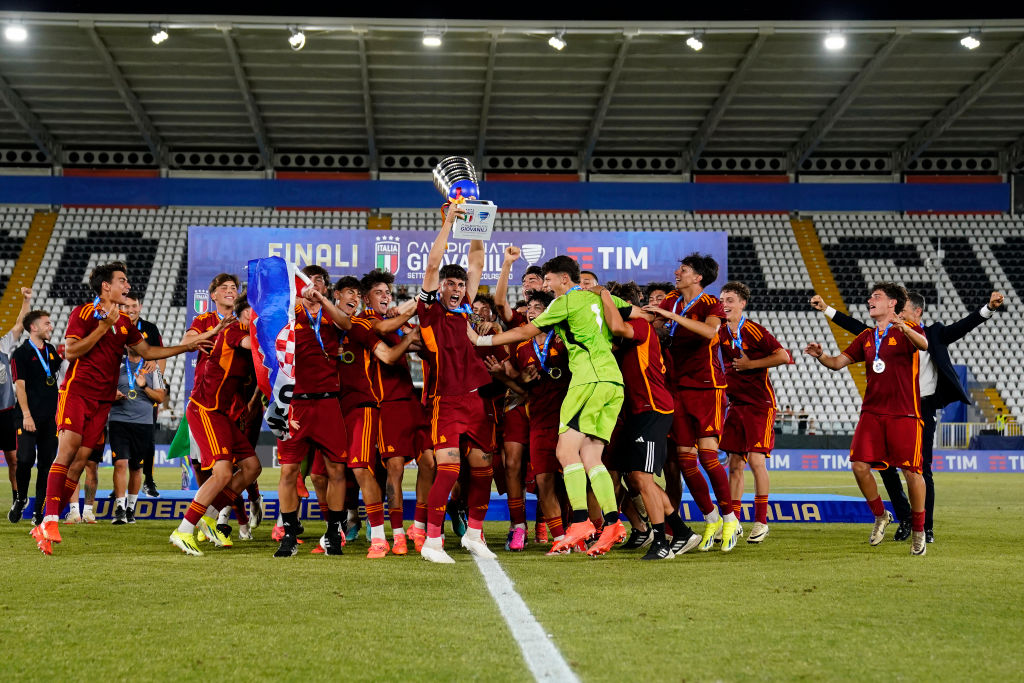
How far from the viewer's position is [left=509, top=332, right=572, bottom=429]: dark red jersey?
25.1 feet

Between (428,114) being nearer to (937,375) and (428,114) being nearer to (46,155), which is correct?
(46,155)

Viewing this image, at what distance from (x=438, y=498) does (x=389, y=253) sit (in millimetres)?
10025

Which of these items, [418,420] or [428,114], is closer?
[418,420]

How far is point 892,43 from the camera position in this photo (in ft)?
84.6

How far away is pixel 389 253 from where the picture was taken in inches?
648

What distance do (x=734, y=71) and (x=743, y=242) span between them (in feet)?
19.8

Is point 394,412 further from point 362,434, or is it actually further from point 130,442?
point 130,442

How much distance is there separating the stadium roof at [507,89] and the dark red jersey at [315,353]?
18.7 metres

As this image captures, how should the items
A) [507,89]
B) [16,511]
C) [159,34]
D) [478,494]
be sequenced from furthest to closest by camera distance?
[507,89] < [159,34] < [16,511] < [478,494]

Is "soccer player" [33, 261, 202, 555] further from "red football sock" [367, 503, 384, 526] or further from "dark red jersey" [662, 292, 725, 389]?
"dark red jersey" [662, 292, 725, 389]

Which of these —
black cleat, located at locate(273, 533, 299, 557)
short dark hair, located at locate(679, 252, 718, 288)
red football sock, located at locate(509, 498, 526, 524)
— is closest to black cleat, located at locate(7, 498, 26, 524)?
black cleat, located at locate(273, 533, 299, 557)

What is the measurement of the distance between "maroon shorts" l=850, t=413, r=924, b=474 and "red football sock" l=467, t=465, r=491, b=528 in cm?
275

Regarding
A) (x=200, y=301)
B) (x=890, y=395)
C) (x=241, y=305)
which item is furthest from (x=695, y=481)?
(x=200, y=301)

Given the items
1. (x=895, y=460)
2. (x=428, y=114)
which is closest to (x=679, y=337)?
(x=895, y=460)
